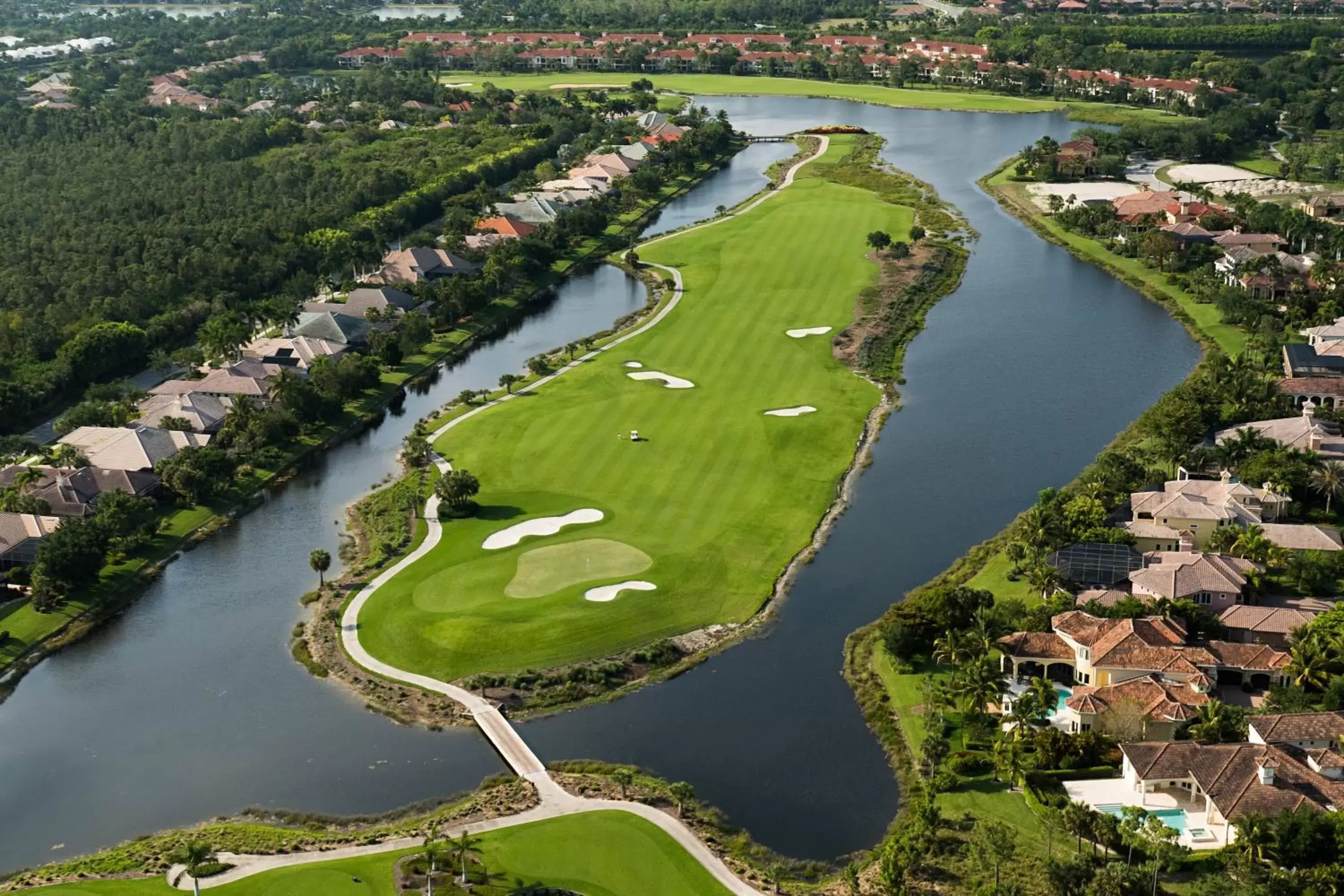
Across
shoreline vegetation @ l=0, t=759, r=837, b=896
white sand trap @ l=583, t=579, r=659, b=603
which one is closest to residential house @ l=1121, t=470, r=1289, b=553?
white sand trap @ l=583, t=579, r=659, b=603

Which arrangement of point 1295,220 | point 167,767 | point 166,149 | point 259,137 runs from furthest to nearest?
1. point 259,137
2. point 166,149
3. point 1295,220
4. point 167,767

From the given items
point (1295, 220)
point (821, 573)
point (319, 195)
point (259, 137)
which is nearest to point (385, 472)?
point (821, 573)

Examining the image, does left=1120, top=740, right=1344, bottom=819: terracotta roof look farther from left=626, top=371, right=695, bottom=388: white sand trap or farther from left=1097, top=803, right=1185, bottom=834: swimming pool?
left=626, top=371, right=695, bottom=388: white sand trap

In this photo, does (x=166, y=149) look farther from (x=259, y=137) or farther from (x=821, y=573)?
(x=821, y=573)

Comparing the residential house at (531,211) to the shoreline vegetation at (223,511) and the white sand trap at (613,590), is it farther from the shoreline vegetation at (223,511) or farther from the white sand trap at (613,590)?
the white sand trap at (613,590)

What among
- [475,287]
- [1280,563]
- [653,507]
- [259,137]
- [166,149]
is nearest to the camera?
[1280,563]
